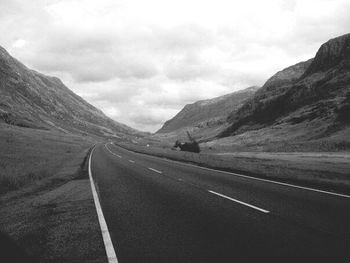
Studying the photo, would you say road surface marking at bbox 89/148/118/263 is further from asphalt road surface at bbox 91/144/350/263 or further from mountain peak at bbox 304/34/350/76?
mountain peak at bbox 304/34/350/76

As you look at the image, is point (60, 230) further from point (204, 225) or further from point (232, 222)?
point (232, 222)

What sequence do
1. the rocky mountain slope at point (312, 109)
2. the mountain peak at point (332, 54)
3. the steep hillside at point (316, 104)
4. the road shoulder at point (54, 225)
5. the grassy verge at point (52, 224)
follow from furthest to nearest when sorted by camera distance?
the mountain peak at point (332, 54), the steep hillside at point (316, 104), the rocky mountain slope at point (312, 109), the road shoulder at point (54, 225), the grassy verge at point (52, 224)

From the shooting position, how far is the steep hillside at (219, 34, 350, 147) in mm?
67312

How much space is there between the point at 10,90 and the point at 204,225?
19519cm

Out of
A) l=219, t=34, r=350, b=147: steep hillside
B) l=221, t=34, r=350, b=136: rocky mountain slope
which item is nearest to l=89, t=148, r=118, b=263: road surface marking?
l=219, t=34, r=350, b=147: steep hillside

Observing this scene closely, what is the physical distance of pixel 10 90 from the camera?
180625mm

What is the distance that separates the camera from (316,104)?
83000mm

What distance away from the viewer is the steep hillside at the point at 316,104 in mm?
67312

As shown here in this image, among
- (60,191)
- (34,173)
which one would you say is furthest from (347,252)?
(34,173)

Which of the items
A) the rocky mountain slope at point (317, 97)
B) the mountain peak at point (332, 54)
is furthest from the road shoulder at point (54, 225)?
the mountain peak at point (332, 54)

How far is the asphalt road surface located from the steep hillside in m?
55.2

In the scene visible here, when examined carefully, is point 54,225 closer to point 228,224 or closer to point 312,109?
point 228,224

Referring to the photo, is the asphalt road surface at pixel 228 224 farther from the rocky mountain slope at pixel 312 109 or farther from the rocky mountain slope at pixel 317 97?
the rocky mountain slope at pixel 317 97

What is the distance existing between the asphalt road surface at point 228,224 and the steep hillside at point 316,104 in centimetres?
5518
